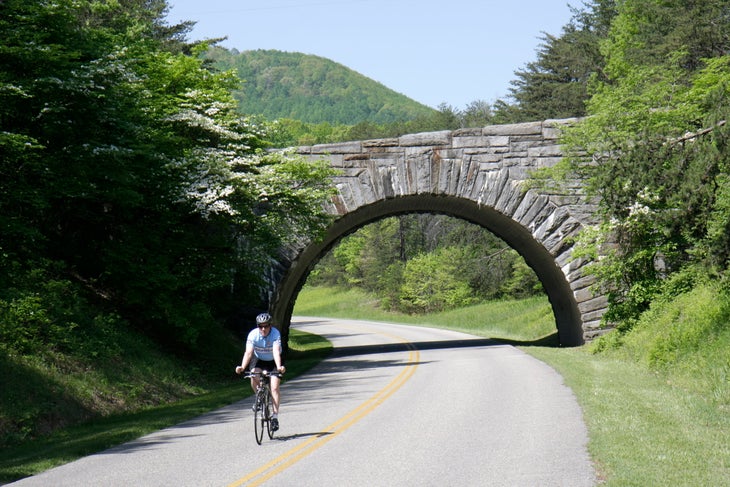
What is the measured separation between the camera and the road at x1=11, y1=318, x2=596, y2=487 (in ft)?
26.5

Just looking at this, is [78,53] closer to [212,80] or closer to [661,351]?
[212,80]

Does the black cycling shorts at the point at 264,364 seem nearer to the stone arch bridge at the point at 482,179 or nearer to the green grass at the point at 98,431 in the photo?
the green grass at the point at 98,431

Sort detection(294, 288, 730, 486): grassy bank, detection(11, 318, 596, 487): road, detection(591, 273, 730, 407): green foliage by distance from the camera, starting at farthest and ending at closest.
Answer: detection(591, 273, 730, 407): green foliage
detection(294, 288, 730, 486): grassy bank
detection(11, 318, 596, 487): road

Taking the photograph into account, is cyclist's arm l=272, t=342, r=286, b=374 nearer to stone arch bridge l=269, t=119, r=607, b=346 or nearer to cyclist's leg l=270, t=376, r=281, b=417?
cyclist's leg l=270, t=376, r=281, b=417

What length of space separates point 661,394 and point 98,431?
8872mm

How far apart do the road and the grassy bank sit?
374 millimetres

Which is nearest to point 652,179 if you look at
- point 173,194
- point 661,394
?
point 661,394

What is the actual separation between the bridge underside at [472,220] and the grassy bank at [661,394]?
2.98m

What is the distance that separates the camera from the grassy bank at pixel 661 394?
8.20 meters

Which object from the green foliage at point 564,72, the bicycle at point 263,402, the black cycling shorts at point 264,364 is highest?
the green foliage at point 564,72

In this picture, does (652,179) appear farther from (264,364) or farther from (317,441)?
(317,441)

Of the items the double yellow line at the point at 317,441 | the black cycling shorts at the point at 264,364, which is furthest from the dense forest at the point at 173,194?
the double yellow line at the point at 317,441

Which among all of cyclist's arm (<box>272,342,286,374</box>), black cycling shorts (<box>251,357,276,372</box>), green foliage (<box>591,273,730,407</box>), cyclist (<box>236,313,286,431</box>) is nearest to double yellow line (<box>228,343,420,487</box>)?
cyclist (<box>236,313,286,431</box>)

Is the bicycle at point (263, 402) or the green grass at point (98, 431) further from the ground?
the bicycle at point (263, 402)
